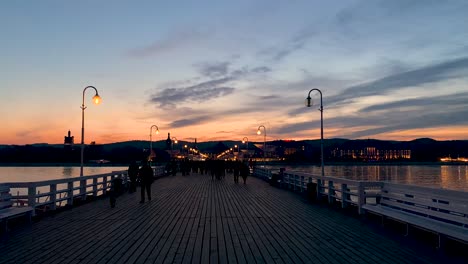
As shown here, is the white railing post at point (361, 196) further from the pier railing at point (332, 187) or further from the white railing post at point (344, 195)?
the white railing post at point (344, 195)

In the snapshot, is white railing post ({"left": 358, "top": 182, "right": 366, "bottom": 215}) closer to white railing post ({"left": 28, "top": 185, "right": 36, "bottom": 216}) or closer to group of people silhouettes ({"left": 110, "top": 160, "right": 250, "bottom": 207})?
group of people silhouettes ({"left": 110, "top": 160, "right": 250, "bottom": 207})

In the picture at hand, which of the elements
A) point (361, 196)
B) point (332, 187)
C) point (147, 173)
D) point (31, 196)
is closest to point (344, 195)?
point (332, 187)

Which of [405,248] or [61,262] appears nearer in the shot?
[61,262]

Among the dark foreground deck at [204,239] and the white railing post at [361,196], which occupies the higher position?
the white railing post at [361,196]

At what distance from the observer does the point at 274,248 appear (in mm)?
7938

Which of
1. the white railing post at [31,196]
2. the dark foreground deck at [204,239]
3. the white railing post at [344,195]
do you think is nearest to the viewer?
the dark foreground deck at [204,239]

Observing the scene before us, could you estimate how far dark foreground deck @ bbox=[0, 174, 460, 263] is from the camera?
23.5 ft

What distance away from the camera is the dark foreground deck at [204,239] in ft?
23.5

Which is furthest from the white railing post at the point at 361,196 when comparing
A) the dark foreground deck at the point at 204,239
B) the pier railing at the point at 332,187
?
the dark foreground deck at the point at 204,239

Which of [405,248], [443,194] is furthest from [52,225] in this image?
[443,194]

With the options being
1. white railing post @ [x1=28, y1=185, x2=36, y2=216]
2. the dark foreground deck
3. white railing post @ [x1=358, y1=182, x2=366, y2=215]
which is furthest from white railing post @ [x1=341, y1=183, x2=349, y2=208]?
white railing post @ [x1=28, y1=185, x2=36, y2=216]

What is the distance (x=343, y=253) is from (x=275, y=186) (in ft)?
61.1

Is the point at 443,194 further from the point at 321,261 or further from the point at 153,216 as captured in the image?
the point at 153,216

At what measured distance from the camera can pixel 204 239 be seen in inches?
345
